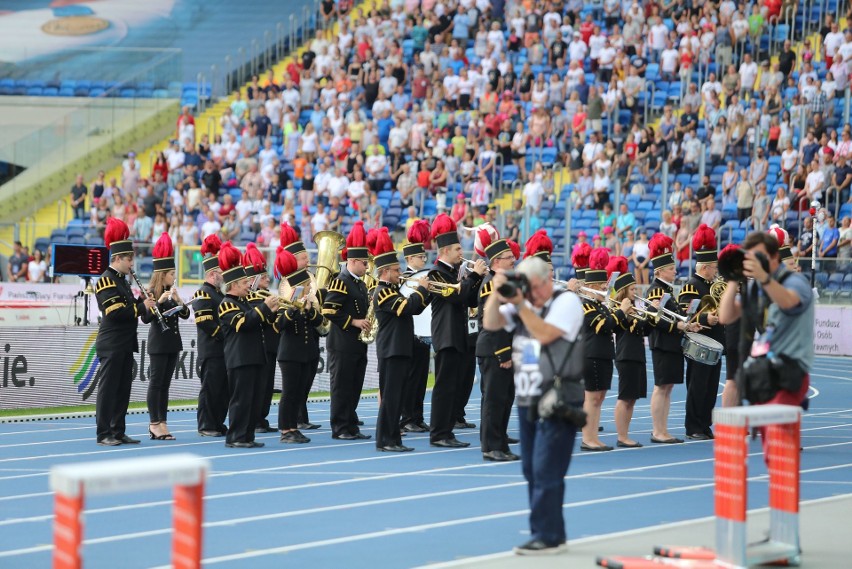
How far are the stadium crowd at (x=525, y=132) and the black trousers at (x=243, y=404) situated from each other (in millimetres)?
11617

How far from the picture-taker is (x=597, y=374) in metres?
13.7

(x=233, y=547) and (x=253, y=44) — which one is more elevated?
(x=253, y=44)

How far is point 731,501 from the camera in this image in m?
7.75

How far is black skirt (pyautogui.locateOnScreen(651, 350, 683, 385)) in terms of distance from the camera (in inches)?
562

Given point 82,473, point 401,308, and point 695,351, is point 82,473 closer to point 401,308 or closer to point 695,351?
point 401,308

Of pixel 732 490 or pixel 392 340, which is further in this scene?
pixel 392 340

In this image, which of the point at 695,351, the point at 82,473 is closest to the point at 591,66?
the point at 695,351

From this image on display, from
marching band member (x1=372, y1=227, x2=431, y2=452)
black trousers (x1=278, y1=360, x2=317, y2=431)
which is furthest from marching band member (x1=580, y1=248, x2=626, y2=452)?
black trousers (x1=278, y1=360, x2=317, y2=431)

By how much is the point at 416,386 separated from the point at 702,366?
2.97m

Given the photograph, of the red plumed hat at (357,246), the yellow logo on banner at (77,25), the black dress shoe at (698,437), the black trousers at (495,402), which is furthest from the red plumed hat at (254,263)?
the yellow logo on banner at (77,25)

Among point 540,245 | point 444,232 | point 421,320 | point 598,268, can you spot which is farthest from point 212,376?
point 598,268

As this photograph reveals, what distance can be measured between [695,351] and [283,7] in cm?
2743

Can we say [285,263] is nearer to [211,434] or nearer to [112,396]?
[211,434]

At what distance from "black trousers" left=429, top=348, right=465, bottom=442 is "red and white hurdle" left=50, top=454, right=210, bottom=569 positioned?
7.60 metres
